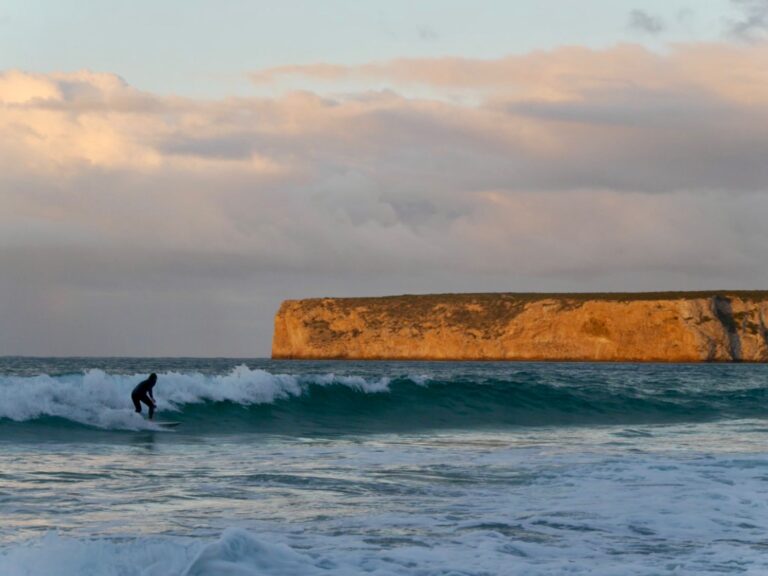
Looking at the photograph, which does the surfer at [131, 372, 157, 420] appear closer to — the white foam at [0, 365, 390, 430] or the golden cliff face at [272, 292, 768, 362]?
the white foam at [0, 365, 390, 430]

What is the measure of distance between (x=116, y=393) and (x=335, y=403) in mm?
7468

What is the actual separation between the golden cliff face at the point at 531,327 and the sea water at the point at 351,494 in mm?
77510

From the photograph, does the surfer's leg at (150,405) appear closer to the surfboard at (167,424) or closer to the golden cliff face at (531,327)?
the surfboard at (167,424)

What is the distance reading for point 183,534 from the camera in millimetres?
8828

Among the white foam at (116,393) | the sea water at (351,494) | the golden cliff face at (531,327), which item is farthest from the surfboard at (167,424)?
the golden cliff face at (531,327)

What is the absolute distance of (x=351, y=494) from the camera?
38.3ft

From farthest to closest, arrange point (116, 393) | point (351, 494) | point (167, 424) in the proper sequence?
1. point (116, 393)
2. point (167, 424)
3. point (351, 494)

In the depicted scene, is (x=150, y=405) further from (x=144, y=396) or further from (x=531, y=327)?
(x=531, y=327)

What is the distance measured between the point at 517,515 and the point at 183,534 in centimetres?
345

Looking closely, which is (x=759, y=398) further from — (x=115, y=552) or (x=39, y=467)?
(x=115, y=552)

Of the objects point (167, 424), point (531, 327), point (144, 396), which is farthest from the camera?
point (531, 327)

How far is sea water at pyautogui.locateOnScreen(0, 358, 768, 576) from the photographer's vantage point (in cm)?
800

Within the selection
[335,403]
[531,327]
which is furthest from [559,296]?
[335,403]

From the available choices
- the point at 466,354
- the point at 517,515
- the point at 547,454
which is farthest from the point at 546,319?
the point at 517,515
